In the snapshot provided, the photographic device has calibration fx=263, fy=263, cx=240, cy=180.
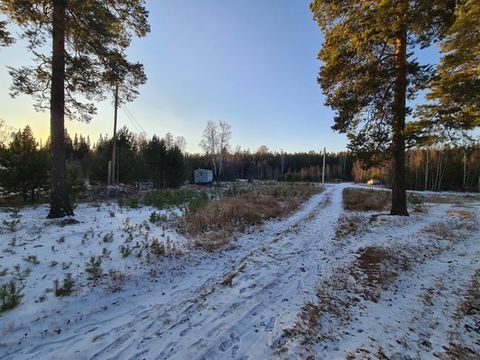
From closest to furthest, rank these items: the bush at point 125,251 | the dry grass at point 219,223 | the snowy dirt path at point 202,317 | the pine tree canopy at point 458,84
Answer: the snowy dirt path at point 202,317 < the bush at point 125,251 < the pine tree canopy at point 458,84 < the dry grass at point 219,223

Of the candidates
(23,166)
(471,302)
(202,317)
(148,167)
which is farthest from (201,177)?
(471,302)

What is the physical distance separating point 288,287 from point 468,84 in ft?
22.9

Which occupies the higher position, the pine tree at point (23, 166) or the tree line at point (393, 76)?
the tree line at point (393, 76)

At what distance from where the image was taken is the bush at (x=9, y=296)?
3.48m

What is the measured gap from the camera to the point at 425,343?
320cm

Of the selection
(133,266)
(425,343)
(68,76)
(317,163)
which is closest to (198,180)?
(68,76)

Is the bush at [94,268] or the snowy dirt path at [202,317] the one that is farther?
the bush at [94,268]

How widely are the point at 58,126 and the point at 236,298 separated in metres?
7.86

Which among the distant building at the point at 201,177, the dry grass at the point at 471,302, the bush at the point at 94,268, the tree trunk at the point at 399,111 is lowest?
the dry grass at the point at 471,302

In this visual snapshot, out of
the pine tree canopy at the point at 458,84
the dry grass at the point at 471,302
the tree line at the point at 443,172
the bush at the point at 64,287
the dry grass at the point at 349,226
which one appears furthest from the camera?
the tree line at the point at 443,172

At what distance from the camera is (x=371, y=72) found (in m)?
10.1

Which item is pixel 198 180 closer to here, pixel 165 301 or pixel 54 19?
pixel 54 19

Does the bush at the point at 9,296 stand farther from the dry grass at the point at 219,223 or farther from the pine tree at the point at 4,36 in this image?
the pine tree at the point at 4,36

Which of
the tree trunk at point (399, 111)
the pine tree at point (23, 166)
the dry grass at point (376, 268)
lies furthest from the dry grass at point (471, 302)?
the pine tree at point (23, 166)
